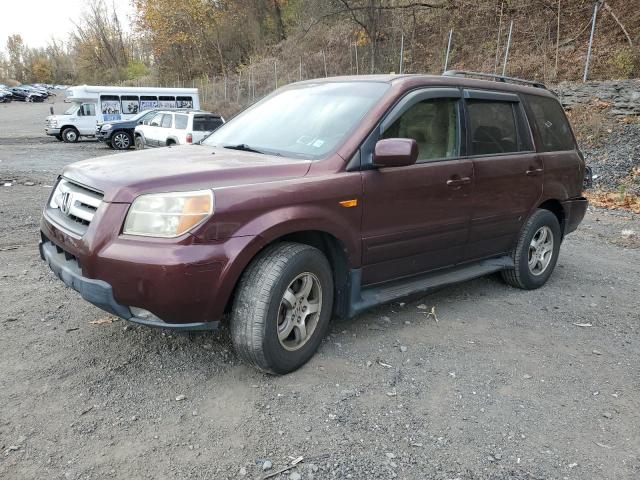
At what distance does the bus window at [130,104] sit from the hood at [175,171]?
2154 centimetres

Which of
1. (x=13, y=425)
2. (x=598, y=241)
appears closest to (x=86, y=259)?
(x=13, y=425)

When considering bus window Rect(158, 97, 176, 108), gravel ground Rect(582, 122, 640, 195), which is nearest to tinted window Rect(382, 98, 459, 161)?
gravel ground Rect(582, 122, 640, 195)

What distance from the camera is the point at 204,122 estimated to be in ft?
55.2

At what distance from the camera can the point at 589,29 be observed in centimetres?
1586

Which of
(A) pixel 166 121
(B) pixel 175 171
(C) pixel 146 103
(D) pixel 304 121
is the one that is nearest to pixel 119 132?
(C) pixel 146 103

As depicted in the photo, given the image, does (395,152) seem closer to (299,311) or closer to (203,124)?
(299,311)

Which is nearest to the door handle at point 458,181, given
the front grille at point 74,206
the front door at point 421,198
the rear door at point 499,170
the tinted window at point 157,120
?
the front door at point 421,198

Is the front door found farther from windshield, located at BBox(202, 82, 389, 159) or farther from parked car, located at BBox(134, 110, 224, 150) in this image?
parked car, located at BBox(134, 110, 224, 150)

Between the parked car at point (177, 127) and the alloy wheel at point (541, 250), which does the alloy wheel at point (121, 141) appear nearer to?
the parked car at point (177, 127)

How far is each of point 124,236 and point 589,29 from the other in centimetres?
1704

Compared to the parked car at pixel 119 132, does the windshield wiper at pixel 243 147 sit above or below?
above

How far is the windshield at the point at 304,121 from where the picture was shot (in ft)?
11.8

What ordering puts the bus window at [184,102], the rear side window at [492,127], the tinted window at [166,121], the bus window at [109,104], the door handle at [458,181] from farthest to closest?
the bus window at [184,102] < the bus window at [109,104] < the tinted window at [166,121] < the rear side window at [492,127] < the door handle at [458,181]

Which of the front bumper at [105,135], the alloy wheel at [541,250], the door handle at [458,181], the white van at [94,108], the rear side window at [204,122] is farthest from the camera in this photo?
the white van at [94,108]
